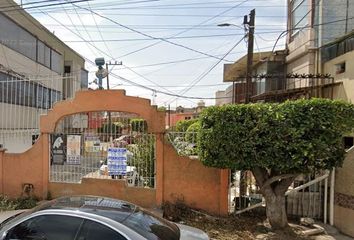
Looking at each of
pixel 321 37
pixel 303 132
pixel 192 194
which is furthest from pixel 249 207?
pixel 321 37

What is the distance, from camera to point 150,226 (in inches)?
178

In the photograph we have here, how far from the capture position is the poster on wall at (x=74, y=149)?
1045 cm

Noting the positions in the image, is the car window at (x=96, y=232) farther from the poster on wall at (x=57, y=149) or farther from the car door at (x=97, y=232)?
the poster on wall at (x=57, y=149)

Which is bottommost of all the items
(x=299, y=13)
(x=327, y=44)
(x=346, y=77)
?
(x=346, y=77)

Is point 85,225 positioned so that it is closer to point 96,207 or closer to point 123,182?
point 96,207

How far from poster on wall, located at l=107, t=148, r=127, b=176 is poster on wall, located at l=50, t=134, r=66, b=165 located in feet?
4.86

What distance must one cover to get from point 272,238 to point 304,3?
10.9 m

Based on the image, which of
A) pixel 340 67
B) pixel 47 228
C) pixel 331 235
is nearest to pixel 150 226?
pixel 47 228

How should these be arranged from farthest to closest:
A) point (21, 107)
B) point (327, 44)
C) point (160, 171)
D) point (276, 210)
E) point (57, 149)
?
point (21, 107), point (327, 44), point (57, 149), point (160, 171), point (276, 210)

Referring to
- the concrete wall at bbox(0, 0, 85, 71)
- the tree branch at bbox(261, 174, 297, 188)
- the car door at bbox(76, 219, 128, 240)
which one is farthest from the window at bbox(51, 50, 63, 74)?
the car door at bbox(76, 219, 128, 240)

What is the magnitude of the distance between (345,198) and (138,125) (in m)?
5.59

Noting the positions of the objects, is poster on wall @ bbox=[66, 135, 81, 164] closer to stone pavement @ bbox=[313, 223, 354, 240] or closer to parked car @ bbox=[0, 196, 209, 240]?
parked car @ bbox=[0, 196, 209, 240]

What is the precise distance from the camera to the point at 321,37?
44.7ft

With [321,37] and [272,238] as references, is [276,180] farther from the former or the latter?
→ [321,37]
